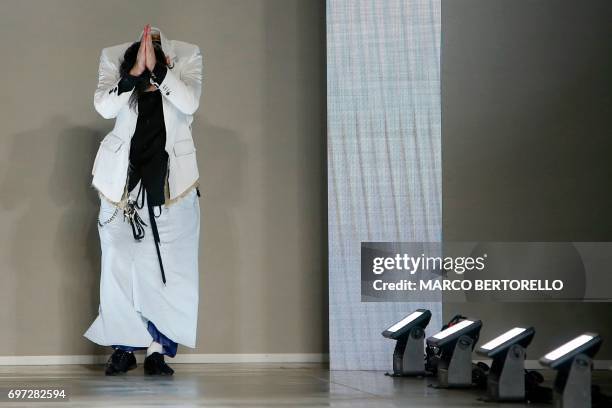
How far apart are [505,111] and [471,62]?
0.29 metres

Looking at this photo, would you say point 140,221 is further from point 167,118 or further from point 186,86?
point 186,86

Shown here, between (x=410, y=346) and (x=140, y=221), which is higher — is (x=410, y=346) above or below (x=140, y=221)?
below

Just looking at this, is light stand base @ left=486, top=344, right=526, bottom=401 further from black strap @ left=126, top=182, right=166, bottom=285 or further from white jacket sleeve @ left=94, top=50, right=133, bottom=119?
white jacket sleeve @ left=94, top=50, right=133, bottom=119

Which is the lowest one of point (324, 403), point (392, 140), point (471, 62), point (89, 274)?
point (324, 403)

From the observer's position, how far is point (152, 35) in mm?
4184

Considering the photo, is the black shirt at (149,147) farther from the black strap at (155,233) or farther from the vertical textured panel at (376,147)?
the vertical textured panel at (376,147)

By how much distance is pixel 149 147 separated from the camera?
414 centimetres

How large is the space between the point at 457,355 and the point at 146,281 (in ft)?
4.50

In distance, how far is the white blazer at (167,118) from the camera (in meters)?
4.06

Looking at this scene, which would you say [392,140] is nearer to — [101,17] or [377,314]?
[377,314]

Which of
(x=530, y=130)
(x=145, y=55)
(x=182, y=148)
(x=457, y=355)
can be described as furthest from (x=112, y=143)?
(x=530, y=130)

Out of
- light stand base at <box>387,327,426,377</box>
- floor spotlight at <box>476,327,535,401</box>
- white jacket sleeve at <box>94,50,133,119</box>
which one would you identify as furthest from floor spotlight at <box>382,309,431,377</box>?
white jacket sleeve at <box>94,50,133,119</box>

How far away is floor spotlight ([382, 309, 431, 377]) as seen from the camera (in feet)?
12.9

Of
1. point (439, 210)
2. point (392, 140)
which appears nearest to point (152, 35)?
point (392, 140)
